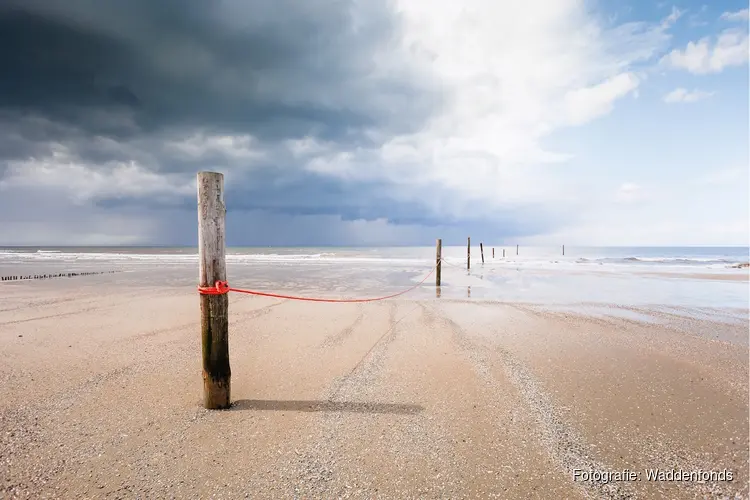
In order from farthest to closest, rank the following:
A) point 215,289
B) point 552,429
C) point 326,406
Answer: point 326,406 → point 215,289 → point 552,429

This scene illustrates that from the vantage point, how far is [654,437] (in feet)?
11.6

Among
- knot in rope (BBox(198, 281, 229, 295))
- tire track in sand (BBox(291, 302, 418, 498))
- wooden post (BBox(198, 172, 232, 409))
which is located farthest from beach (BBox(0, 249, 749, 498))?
knot in rope (BBox(198, 281, 229, 295))

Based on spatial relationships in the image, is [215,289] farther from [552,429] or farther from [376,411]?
[552,429]

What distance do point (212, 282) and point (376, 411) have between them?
7.63 feet

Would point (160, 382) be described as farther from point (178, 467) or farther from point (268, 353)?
point (178, 467)

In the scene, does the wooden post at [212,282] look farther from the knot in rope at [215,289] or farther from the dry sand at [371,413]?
the dry sand at [371,413]

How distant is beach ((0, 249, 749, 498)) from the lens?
2.85 metres

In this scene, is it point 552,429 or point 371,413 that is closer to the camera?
point 552,429

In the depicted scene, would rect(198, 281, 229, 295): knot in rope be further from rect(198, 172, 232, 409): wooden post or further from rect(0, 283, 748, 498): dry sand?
rect(0, 283, 748, 498): dry sand

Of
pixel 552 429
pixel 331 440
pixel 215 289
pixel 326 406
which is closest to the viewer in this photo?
pixel 331 440

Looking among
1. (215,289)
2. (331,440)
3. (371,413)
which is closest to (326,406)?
(371,413)

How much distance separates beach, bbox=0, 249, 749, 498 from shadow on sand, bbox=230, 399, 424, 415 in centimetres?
2

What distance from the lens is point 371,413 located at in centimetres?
395

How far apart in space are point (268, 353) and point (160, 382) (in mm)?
1704
